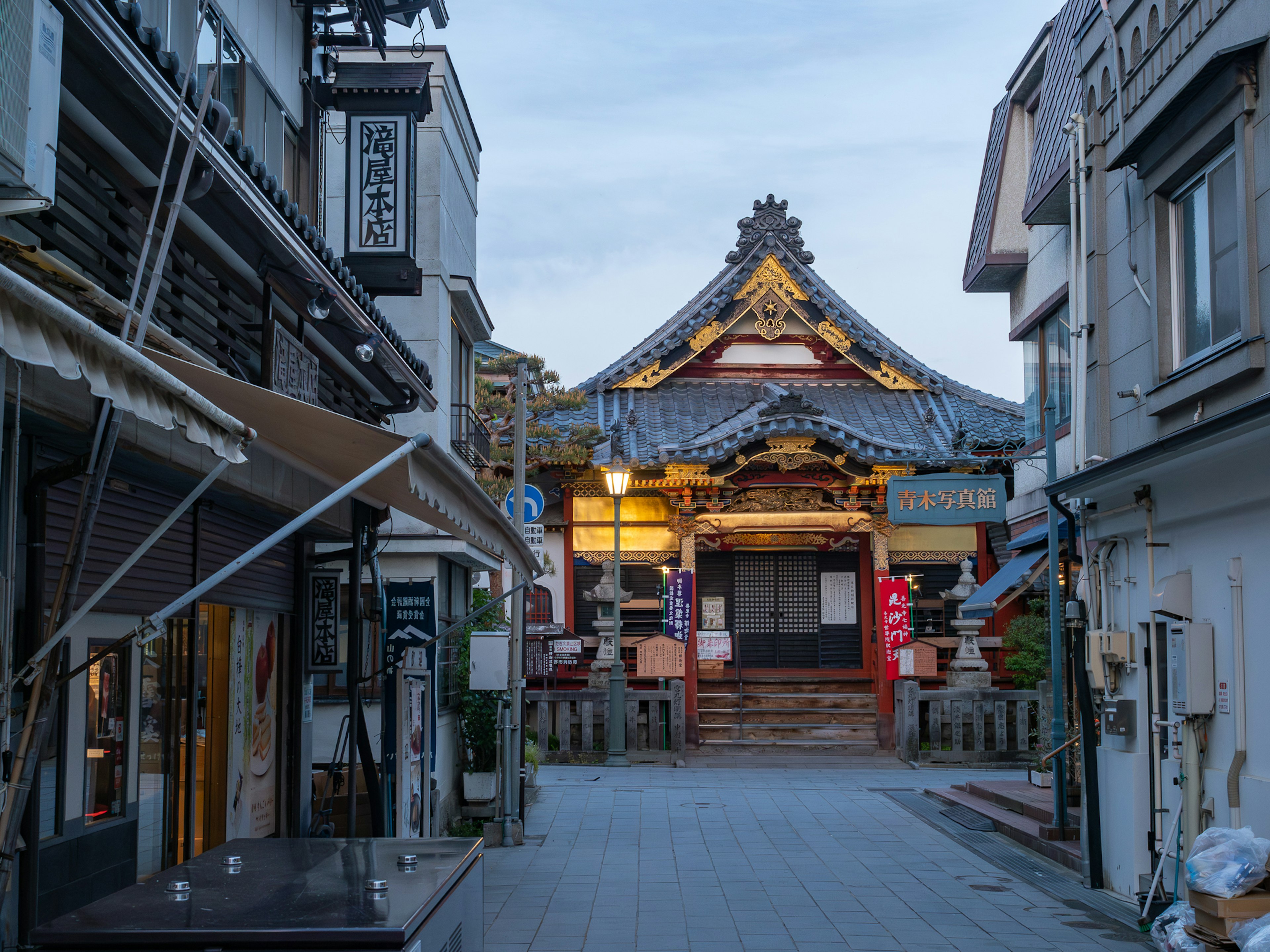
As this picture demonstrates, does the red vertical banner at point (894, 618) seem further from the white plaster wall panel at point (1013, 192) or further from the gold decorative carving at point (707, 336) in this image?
the white plaster wall panel at point (1013, 192)

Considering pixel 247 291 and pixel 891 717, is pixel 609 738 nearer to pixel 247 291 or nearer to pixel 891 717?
pixel 891 717

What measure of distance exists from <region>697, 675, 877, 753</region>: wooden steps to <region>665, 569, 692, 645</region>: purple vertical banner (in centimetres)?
189

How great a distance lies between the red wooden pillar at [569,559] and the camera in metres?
25.4

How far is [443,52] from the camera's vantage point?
14680 mm

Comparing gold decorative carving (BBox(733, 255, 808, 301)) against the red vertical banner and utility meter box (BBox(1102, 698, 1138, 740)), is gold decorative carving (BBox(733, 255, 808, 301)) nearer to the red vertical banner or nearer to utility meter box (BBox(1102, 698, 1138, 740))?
the red vertical banner

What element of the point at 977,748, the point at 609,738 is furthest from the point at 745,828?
the point at 977,748

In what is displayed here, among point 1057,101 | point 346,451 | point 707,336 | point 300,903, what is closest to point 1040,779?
point 1057,101

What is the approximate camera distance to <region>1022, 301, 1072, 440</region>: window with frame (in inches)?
576

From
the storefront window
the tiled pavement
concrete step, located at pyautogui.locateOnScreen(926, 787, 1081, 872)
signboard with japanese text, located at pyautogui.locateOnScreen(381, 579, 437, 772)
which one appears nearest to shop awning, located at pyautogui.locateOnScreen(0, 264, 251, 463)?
the storefront window

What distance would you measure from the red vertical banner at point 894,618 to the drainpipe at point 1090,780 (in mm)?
11861

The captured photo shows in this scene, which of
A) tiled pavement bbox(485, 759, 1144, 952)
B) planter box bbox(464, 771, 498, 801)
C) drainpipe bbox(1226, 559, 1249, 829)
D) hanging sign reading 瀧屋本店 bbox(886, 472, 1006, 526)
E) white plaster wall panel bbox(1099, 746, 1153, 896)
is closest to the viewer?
drainpipe bbox(1226, 559, 1249, 829)

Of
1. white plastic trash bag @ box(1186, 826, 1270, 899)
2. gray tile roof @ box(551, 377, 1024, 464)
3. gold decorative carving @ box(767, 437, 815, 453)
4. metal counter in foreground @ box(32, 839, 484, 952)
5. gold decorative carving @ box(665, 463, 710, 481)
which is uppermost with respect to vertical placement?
gray tile roof @ box(551, 377, 1024, 464)

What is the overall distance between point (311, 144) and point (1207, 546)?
8.73m

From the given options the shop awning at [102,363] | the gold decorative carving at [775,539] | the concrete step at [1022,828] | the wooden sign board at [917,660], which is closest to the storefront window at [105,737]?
the shop awning at [102,363]
